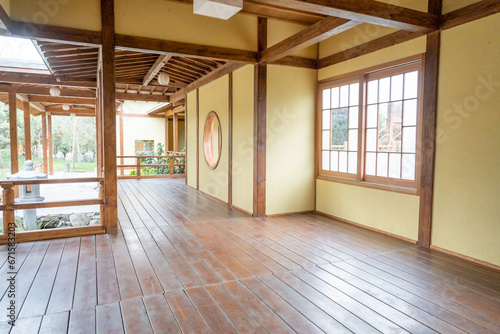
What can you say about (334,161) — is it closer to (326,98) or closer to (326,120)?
(326,120)

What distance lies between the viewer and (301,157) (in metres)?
5.37

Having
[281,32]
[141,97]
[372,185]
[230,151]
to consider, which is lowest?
[372,185]

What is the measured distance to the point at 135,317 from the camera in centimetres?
217

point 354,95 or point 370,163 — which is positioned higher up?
point 354,95

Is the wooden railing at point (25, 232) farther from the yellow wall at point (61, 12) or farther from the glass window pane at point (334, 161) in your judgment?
the glass window pane at point (334, 161)

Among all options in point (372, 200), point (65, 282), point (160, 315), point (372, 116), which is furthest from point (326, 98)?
point (65, 282)

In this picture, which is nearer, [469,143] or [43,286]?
[43,286]

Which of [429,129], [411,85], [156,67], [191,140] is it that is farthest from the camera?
[191,140]

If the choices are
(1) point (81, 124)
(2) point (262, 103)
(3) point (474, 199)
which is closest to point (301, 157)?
(2) point (262, 103)

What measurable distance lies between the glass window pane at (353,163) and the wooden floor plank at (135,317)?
3475mm

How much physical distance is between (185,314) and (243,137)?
150 inches

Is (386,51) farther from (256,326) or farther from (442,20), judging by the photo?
(256,326)

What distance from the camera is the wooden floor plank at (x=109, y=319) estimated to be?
2.02 m

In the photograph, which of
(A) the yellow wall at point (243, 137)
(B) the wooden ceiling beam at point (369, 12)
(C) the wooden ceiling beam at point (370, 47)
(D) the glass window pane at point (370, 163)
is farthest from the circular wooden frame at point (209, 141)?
(B) the wooden ceiling beam at point (369, 12)
